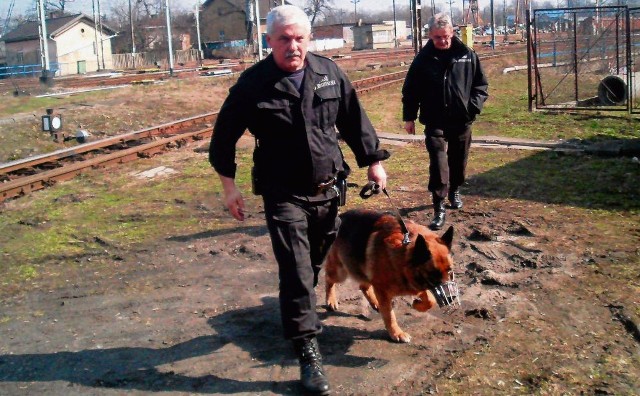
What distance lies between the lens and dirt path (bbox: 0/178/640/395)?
394 centimetres

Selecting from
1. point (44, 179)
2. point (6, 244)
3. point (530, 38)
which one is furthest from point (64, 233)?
point (530, 38)

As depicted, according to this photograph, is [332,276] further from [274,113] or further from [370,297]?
[274,113]

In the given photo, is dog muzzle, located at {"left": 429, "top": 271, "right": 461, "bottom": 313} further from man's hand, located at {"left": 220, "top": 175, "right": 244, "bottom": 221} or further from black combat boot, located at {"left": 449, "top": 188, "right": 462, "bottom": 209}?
black combat boot, located at {"left": 449, "top": 188, "right": 462, "bottom": 209}

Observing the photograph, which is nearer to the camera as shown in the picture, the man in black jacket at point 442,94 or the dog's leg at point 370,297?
the dog's leg at point 370,297

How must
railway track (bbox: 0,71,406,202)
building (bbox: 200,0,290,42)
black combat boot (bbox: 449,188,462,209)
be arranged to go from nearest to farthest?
black combat boot (bbox: 449,188,462,209) < railway track (bbox: 0,71,406,202) < building (bbox: 200,0,290,42)

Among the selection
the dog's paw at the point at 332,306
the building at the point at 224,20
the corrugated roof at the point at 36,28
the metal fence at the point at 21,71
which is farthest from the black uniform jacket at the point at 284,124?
the building at the point at 224,20

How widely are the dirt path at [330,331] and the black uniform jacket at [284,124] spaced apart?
112 cm

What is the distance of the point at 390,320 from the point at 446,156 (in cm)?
331

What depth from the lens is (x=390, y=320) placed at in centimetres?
445

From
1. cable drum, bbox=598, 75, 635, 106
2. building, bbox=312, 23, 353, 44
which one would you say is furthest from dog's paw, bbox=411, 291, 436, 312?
building, bbox=312, 23, 353, 44

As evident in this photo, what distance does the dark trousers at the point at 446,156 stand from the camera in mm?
7156

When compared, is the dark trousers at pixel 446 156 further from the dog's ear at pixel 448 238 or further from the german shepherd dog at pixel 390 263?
the dog's ear at pixel 448 238

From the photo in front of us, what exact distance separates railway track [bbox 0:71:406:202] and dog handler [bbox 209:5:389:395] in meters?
6.95

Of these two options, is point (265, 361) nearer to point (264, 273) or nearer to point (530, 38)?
point (264, 273)
